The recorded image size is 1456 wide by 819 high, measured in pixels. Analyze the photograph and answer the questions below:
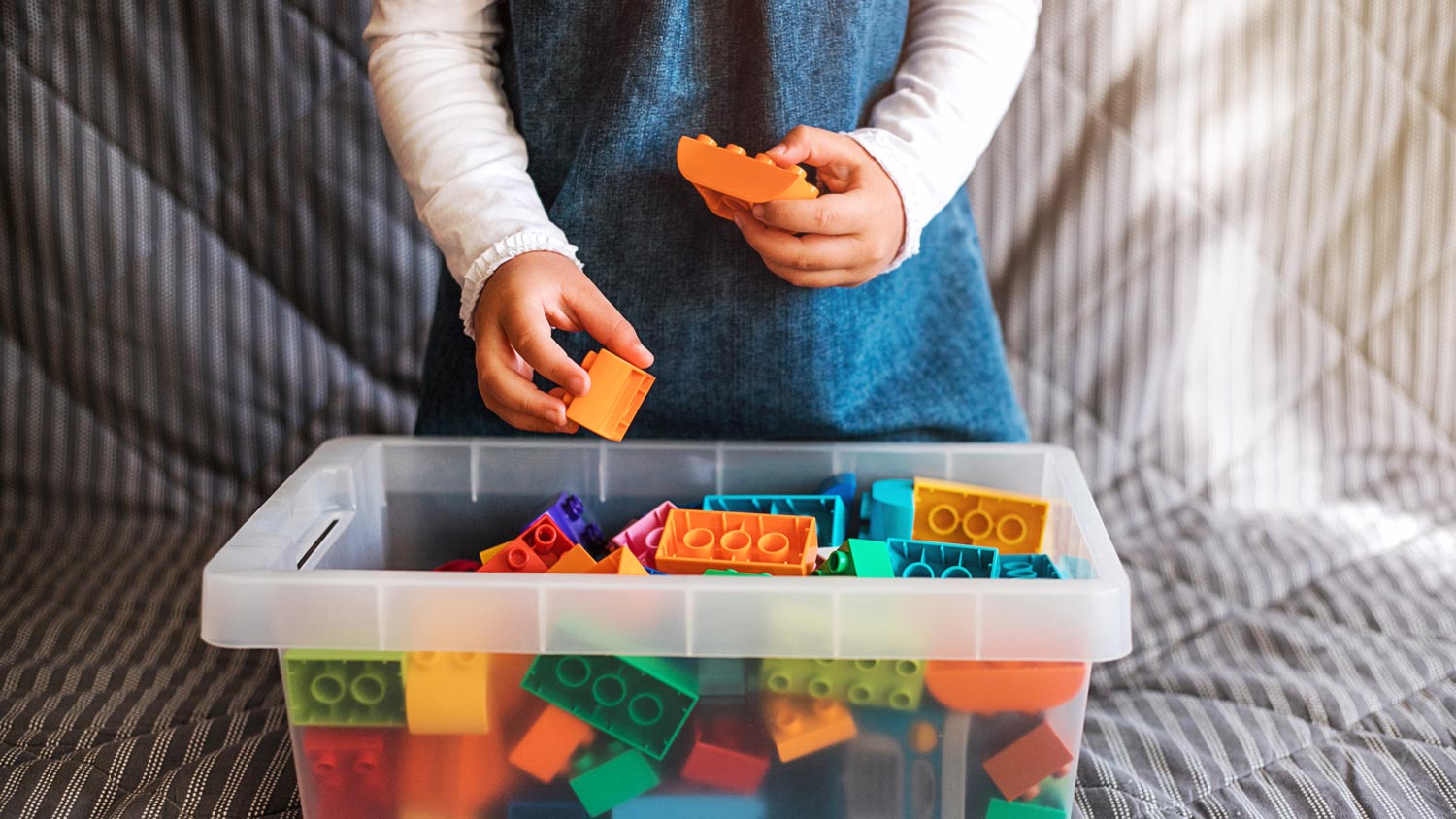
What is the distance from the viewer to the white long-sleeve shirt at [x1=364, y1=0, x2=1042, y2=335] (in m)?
0.56

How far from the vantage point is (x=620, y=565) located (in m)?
0.51

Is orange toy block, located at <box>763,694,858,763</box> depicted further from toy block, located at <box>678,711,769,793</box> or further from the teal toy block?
the teal toy block

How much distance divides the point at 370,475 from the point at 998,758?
0.34m

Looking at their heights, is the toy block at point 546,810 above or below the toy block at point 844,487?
below

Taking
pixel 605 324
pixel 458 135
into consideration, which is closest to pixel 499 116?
pixel 458 135

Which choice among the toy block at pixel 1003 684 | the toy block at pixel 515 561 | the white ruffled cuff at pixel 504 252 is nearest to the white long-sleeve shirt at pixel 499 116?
the white ruffled cuff at pixel 504 252

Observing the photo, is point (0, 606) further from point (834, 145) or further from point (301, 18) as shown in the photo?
point (834, 145)

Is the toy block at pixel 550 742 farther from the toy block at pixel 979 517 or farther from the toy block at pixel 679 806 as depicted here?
the toy block at pixel 979 517

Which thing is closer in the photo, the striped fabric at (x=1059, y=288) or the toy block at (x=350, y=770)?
the toy block at (x=350, y=770)

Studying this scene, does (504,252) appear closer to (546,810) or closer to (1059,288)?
(546,810)

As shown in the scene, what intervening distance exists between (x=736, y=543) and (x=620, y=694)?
3.9 inches

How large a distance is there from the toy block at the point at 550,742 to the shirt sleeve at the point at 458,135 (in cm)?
20

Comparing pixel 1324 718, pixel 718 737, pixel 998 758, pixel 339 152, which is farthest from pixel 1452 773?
pixel 339 152

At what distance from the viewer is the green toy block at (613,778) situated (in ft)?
1.56
